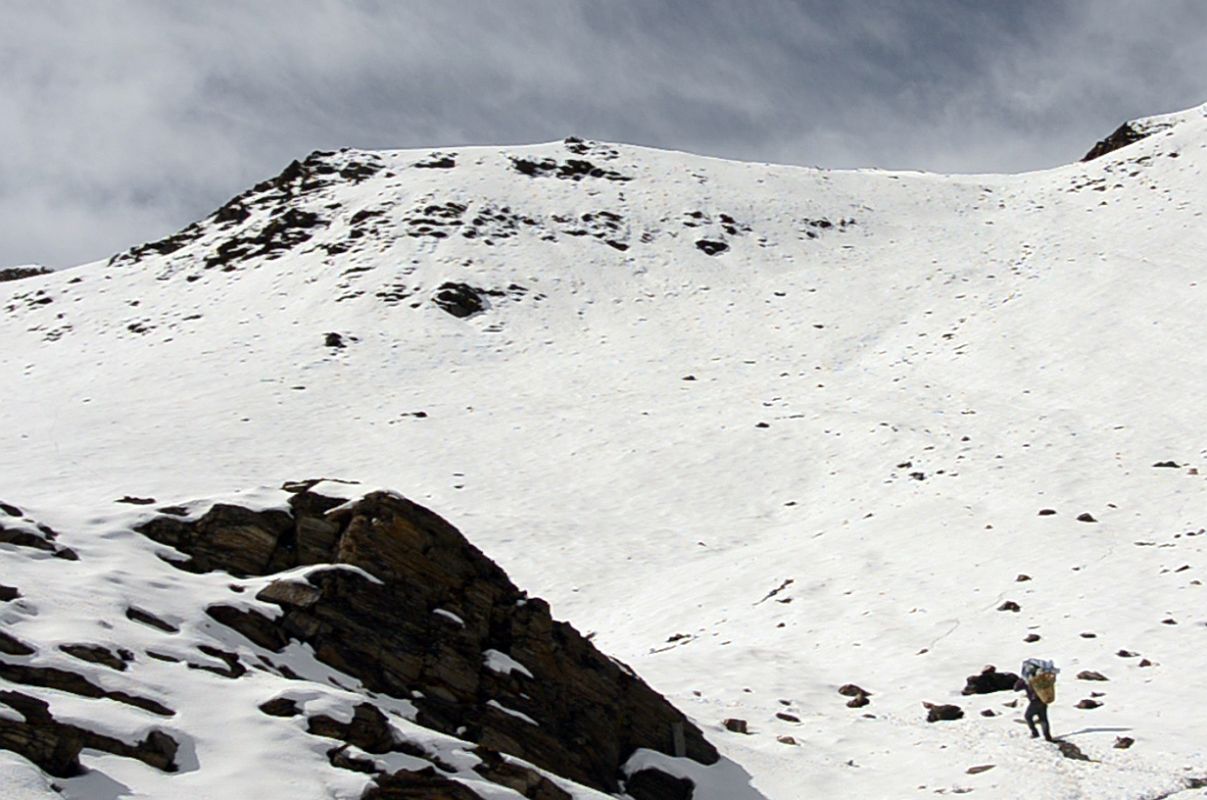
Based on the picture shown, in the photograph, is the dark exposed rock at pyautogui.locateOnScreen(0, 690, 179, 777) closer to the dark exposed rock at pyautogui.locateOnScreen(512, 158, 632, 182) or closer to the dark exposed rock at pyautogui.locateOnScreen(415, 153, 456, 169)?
the dark exposed rock at pyautogui.locateOnScreen(512, 158, 632, 182)

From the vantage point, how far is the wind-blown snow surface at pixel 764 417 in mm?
16234

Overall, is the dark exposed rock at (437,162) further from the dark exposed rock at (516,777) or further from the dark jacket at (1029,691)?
the dark exposed rock at (516,777)

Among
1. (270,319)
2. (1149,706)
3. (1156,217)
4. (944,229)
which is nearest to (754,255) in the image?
(944,229)

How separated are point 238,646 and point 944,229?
48.2 meters

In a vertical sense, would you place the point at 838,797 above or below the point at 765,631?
below

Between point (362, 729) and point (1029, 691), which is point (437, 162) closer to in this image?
point (1029, 691)

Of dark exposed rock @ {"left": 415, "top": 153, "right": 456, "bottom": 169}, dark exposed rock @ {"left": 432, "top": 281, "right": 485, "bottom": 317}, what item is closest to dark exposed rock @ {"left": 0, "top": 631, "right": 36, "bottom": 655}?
dark exposed rock @ {"left": 432, "top": 281, "right": 485, "bottom": 317}

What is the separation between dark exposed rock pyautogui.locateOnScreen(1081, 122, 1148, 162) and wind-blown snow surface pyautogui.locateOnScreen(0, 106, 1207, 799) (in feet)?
30.3

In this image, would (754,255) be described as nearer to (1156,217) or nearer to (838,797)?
(1156,217)

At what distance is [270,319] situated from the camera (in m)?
41.4

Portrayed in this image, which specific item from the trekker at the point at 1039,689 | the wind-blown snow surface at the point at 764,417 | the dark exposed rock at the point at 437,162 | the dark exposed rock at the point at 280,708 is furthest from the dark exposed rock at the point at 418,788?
the dark exposed rock at the point at 437,162

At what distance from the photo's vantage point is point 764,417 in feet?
102

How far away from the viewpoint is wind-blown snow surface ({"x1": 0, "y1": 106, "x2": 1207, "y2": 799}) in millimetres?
16234

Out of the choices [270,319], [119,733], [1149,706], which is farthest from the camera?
[270,319]
